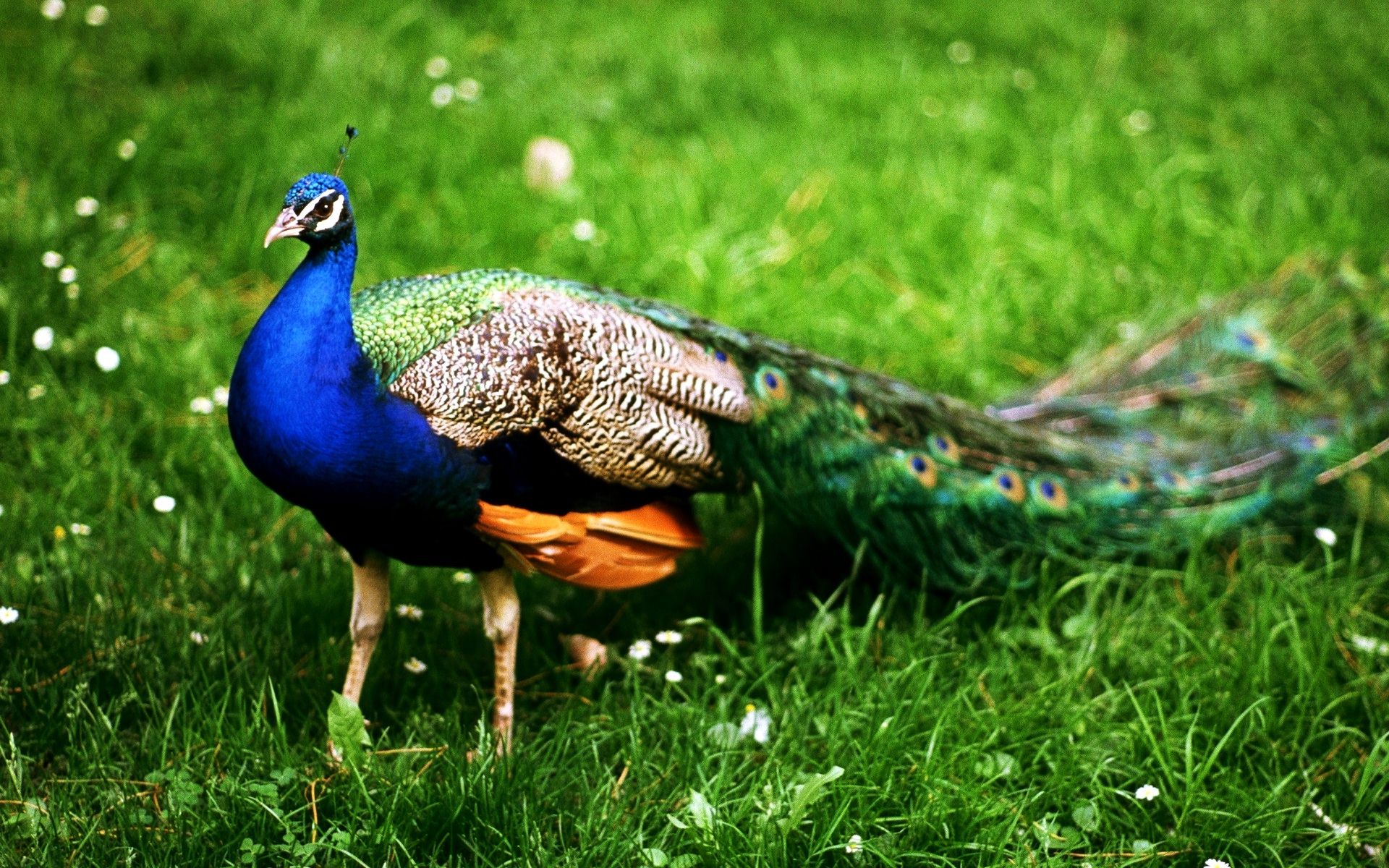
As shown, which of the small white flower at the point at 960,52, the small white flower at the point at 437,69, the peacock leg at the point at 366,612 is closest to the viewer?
the peacock leg at the point at 366,612

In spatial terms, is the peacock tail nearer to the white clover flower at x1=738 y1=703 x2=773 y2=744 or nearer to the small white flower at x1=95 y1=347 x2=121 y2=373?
the white clover flower at x1=738 y1=703 x2=773 y2=744

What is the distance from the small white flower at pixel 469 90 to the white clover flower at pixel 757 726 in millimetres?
3165

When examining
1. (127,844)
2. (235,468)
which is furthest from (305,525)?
(127,844)

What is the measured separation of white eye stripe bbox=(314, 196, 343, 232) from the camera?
253 centimetres

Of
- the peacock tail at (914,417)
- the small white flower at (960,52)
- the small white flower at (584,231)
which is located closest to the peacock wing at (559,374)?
the peacock tail at (914,417)

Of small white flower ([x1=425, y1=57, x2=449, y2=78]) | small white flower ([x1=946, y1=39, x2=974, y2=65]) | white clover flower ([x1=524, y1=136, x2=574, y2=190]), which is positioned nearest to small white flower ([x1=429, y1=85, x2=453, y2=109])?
small white flower ([x1=425, y1=57, x2=449, y2=78])

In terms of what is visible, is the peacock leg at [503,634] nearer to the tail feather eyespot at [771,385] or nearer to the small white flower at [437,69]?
the tail feather eyespot at [771,385]

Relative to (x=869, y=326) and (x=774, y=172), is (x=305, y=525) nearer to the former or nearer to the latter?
(x=869, y=326)

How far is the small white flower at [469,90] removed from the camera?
5.38 meters

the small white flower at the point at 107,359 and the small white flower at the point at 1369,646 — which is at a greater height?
the small white flower at the point at 107,359

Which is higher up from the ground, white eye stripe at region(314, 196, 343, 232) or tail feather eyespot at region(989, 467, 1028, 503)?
white eye stripe at region(314, 196, 343, 232)

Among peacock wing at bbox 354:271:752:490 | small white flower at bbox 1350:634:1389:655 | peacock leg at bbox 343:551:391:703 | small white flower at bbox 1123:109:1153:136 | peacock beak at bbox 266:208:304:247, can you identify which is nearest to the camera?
peacock beak at bbox 266:208:304:247

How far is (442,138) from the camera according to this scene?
16.7ft

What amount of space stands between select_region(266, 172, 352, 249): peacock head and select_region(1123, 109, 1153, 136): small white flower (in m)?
4.12
